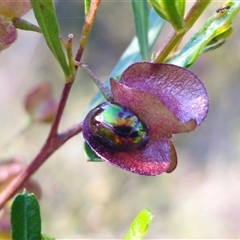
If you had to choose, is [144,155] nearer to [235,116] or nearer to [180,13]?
[180,13]

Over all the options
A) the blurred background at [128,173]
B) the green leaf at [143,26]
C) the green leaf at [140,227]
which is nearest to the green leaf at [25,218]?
the green leaf at [140,227]

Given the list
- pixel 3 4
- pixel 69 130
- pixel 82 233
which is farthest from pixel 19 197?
pixel 82 233

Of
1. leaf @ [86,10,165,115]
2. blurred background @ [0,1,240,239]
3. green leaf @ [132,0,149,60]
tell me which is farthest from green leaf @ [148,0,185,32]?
blurred background @ [0,1,240,239]

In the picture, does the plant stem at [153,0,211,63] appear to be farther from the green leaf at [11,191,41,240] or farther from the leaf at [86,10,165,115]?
the leaf at [86,10,165,115]

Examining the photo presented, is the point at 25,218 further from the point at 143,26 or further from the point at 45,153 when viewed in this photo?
the point at 143,26

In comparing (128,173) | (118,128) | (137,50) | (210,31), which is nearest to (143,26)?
(137,50)

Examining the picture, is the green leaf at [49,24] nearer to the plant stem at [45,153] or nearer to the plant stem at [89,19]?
the plant stem at [89,19]
